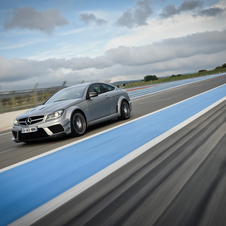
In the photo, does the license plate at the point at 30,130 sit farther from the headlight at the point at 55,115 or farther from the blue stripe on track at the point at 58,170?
the blue stripe on track at the point at 58,170

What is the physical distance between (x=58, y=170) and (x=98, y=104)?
407 centimetres

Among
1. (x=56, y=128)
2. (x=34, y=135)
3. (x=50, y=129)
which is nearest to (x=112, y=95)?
(x=56, y=128)

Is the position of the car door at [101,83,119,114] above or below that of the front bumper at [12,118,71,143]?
above

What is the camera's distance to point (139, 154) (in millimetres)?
4871

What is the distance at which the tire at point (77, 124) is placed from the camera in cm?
732

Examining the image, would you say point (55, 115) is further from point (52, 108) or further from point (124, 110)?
point (124, 110)

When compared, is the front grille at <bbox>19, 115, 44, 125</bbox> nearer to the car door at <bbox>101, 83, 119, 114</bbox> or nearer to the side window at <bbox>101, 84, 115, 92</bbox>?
the car door at <bbox>101, 83, 119, 114</bbox>

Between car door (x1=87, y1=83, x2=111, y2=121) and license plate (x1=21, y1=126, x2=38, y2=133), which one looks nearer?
license plate (x1=21, y1=126, x2=38, y2=133)

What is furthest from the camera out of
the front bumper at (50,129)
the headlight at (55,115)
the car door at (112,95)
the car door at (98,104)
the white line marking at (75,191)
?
the car door at (112,95)

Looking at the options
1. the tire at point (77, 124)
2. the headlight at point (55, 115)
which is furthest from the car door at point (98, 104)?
the headlight at point (55, 115)

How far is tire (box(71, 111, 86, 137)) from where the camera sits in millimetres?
7325

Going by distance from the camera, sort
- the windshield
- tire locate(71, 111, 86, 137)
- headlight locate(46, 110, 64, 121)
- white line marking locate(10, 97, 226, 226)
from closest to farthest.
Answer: white line marking locate(10, 97, 226, 226) → headlight locate(46, 110, 64, 121) → tire locate(71, 111, 86, 137) → the windshield

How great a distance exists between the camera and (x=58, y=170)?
4.56 metres

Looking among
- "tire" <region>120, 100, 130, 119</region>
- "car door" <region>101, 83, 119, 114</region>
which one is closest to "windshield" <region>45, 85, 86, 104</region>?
"car door" <region>101, 83, 119, 114</region>
